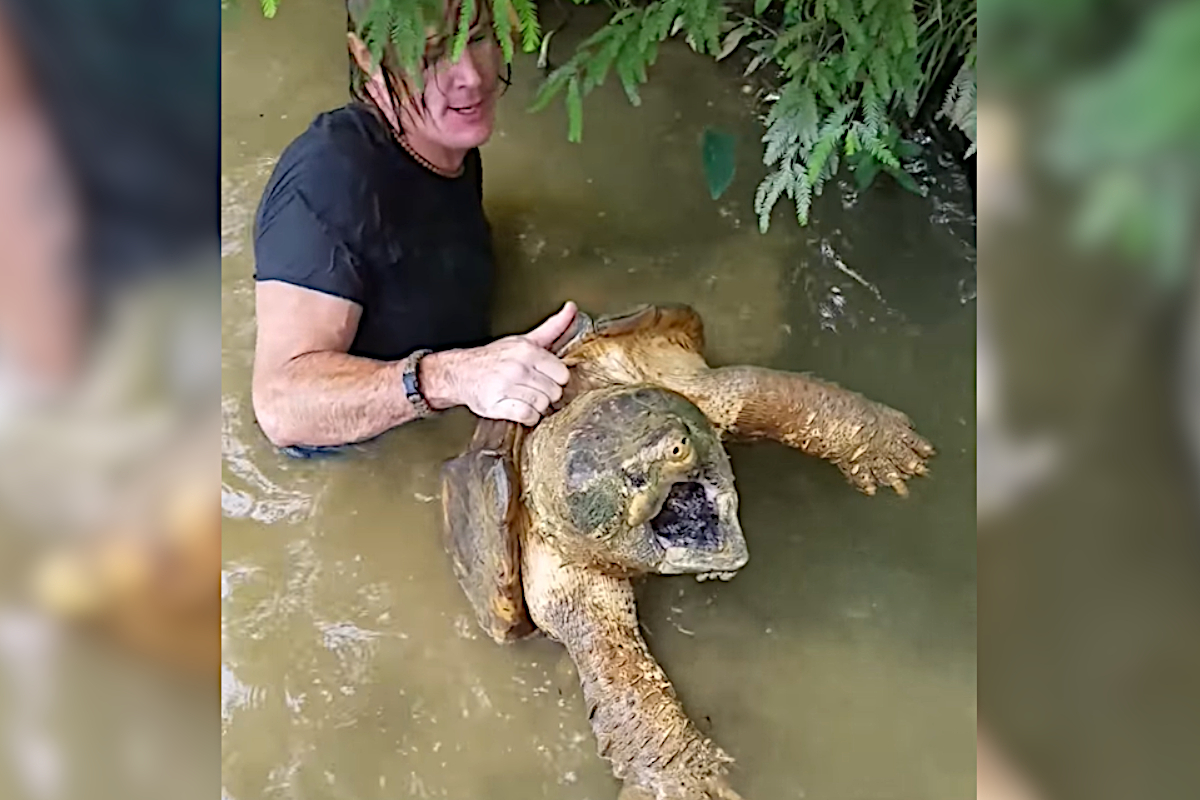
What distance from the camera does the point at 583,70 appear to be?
1540mm

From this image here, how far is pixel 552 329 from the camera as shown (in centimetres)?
150

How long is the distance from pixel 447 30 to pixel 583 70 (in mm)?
209

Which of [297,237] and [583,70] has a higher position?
[583,70]

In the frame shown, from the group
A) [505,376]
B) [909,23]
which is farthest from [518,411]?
[909,23]

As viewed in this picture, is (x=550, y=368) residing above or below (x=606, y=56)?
below

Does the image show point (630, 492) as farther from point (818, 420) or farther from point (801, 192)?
point (801, 192)

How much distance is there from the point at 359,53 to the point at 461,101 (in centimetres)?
17
